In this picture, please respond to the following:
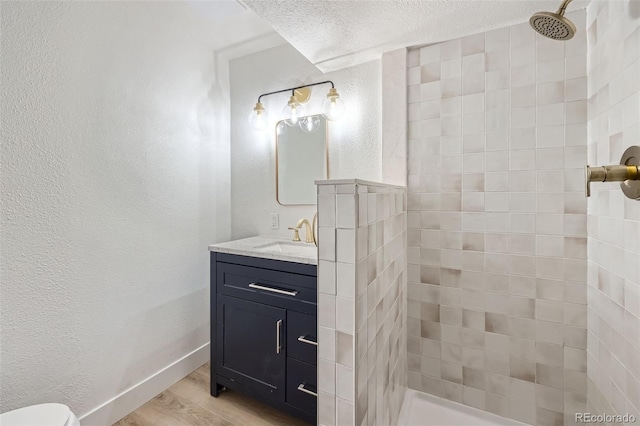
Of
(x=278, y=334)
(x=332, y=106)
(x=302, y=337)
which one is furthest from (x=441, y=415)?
(x=332, y=106)

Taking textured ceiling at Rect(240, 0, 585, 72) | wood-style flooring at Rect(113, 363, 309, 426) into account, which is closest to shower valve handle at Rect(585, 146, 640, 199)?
textured ceiling at Rect(240, 0, 585, 72)

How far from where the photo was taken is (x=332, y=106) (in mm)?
1863

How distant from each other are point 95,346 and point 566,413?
92.9 inches

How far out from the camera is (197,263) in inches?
84.5

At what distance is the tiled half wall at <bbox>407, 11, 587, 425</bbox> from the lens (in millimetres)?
1356

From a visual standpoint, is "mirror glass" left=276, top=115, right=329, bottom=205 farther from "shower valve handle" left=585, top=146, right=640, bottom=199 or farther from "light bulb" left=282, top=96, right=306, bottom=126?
"shower valve handle" left=585, top=146, right=640, bottom=199

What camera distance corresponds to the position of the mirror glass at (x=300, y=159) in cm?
203

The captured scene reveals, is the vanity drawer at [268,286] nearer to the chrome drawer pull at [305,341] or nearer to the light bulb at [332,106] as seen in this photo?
the chrome drawer pull at [305,341]

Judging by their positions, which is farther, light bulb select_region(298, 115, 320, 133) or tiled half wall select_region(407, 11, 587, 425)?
light bulb select_region(298, 115, 320, 133)

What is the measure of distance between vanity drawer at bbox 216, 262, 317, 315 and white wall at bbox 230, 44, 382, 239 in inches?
22.3

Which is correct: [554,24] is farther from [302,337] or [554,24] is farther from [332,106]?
[302,337]

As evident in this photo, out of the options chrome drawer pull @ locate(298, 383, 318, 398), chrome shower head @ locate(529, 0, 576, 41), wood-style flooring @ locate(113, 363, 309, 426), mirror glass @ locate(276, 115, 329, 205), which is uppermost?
chrome shower head @ locate(529, 0, 576, 41)

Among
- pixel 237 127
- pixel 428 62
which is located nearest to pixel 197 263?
pixel 237 127

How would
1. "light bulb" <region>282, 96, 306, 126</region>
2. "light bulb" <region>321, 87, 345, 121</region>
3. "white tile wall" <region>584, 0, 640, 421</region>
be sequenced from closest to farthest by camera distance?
"white tile wall" <region>584, 0, 640, 421</region>
"light bulb" <region>321, 87, 345, 121</region>
"light bulb" <region>282, 96, 306, 126</region>
